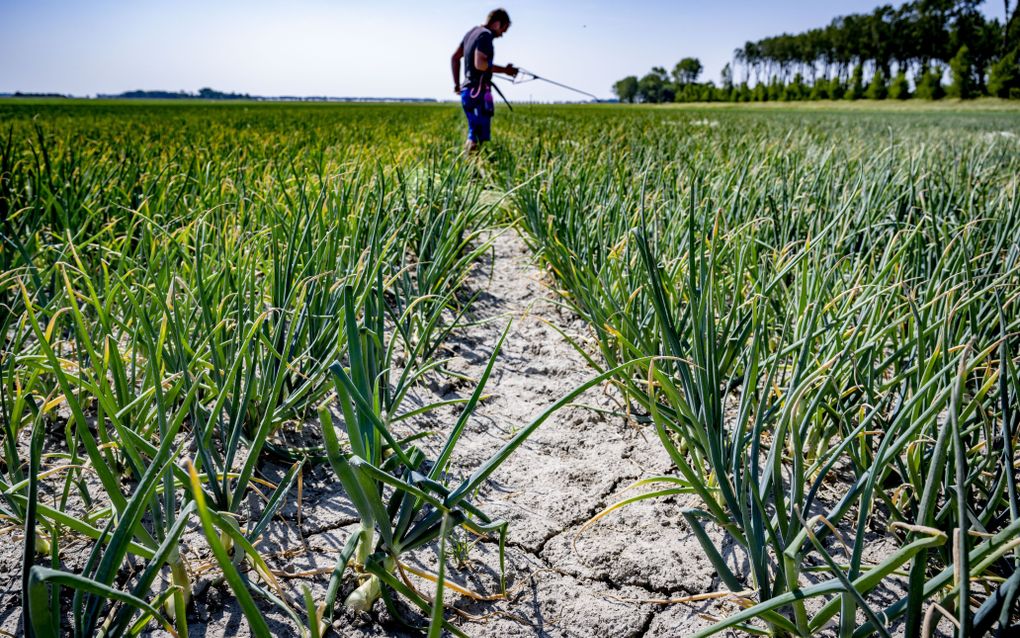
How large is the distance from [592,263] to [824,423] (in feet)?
2.23

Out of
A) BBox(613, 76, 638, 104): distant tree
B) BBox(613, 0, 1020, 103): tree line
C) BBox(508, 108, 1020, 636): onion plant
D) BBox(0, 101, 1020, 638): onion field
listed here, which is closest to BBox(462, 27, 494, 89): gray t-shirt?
BBox(508, 108, 1020, 636): onion plant

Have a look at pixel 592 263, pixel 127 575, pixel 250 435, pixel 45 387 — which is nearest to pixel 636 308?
pixel 592 263

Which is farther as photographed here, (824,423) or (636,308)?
(636,308)

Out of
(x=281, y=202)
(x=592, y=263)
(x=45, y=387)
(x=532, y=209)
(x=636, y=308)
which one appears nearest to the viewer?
(x=45, y=387)

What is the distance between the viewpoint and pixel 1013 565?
Result: 0.89 metres

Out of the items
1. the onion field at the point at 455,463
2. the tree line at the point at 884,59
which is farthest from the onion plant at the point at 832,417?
the tree line at the point at 884,59

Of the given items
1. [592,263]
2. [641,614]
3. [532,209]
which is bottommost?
[641,614]

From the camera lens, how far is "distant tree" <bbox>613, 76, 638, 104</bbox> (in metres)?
72.9

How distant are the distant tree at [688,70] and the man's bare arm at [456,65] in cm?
8285

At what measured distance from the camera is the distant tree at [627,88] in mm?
72875

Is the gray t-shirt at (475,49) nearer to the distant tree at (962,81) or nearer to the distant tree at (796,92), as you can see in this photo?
the distant tree at (962,81)

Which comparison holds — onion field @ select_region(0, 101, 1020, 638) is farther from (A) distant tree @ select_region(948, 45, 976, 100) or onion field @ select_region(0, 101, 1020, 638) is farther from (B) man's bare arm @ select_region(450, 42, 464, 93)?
(A) distant tree @ select_region(948, 45, 976, 100)

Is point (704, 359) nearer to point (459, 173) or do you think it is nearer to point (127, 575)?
point (127, 575)

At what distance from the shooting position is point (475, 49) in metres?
4.81
